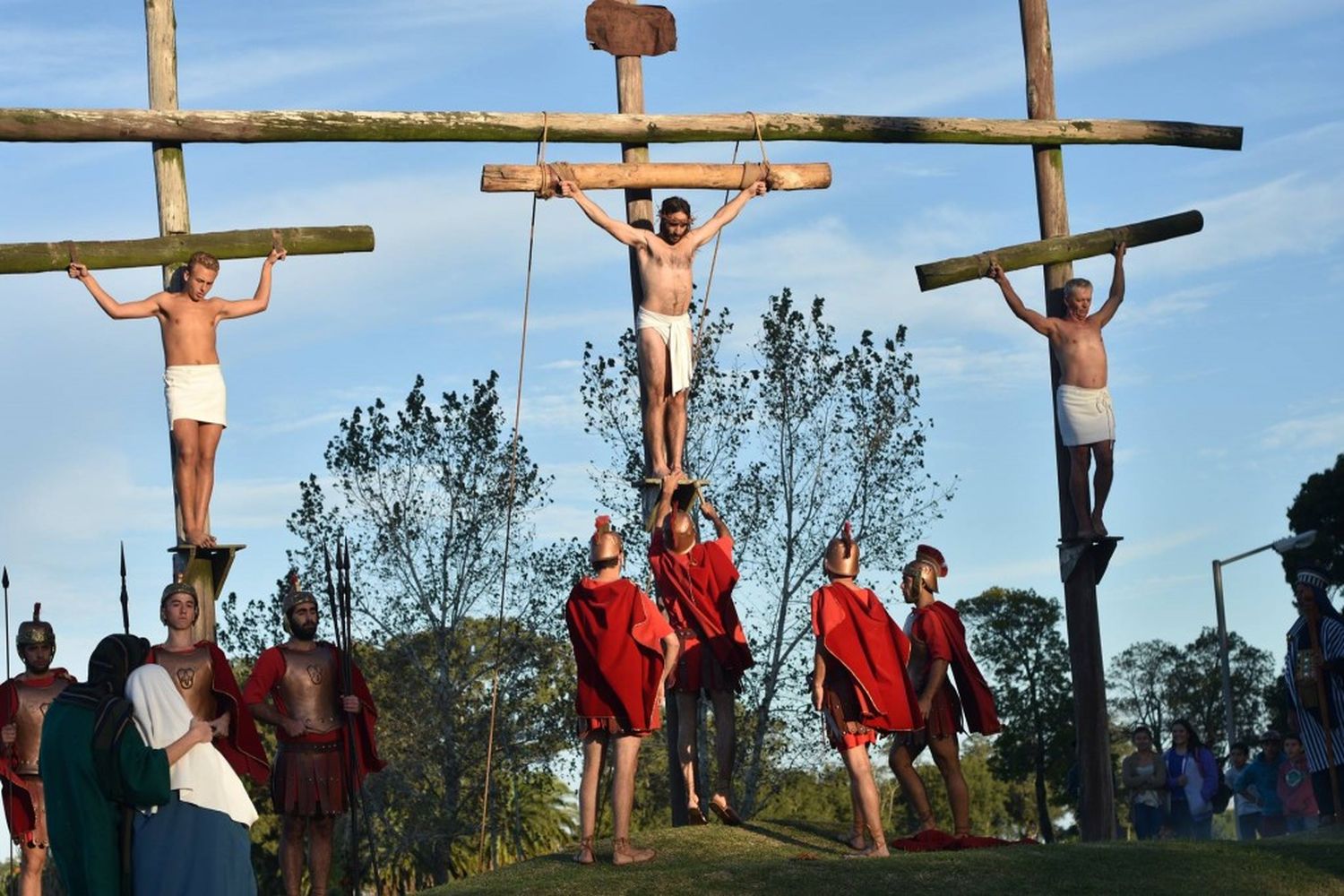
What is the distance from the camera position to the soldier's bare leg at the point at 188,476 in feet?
44.5

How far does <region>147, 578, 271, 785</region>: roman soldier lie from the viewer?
1205 cm

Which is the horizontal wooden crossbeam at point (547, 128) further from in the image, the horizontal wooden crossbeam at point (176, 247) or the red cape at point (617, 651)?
the red cape at point (617, 651)

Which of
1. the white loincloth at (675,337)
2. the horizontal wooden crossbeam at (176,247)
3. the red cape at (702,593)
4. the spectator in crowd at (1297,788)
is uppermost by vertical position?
the horizontal wooden crossbeam at (176,247)

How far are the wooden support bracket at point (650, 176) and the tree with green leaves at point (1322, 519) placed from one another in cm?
2460

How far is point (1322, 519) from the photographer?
126 ft

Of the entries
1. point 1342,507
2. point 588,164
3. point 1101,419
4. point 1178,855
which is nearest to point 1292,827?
point 1101,419

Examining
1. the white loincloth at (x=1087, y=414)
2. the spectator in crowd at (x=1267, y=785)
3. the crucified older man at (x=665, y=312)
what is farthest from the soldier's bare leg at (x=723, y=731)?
the spectator in crowd at (x=1267, y=785)

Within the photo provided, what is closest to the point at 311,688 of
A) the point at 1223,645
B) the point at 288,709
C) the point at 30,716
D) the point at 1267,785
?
the point at 288,709

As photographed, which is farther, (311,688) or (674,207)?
(674,207)

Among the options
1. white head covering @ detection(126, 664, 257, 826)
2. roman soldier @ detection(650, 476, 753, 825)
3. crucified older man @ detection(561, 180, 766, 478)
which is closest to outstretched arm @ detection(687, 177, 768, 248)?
crucified older man @ detection(561, 180, 766, 478)

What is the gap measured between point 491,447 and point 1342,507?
16.5 m

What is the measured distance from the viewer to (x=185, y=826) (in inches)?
383

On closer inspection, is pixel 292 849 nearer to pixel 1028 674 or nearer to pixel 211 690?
pixel 211 690

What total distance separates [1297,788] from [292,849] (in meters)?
7.61
